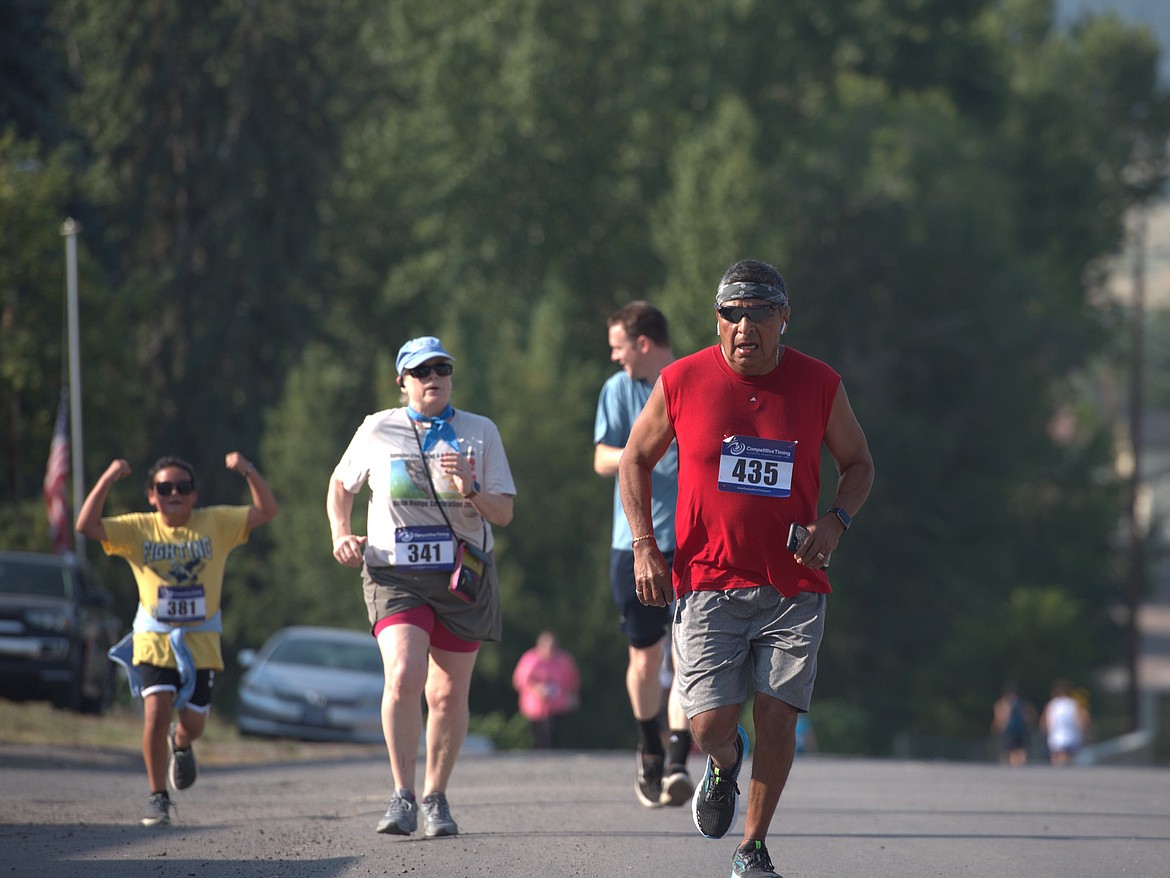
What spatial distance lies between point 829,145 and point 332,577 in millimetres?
16847

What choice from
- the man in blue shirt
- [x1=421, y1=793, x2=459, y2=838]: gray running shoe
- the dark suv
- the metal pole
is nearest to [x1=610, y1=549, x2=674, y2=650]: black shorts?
the man in blue shirt

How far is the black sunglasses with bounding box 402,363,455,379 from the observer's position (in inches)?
344

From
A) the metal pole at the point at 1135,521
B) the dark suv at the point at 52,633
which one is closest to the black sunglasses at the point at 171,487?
the dark suv at the point at 52,633

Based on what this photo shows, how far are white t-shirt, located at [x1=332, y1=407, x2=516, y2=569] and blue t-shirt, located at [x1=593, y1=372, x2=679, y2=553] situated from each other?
3.32 ft

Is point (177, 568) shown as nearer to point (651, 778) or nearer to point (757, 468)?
point (651, 778)

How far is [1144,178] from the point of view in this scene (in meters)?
60.0

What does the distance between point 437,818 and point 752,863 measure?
214 centimetres

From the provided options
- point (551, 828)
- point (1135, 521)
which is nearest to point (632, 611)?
point (551, 828)

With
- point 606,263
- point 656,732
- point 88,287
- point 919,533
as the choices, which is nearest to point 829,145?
point 606,263

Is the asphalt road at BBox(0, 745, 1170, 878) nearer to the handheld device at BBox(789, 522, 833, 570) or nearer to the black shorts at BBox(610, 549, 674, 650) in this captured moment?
the black shorts at BBox(610, 549, 674, 650)

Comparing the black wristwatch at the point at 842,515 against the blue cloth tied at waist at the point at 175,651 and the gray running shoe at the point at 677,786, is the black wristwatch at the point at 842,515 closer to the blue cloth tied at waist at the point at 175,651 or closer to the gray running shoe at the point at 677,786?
the gray running shoe at the point at 677,786

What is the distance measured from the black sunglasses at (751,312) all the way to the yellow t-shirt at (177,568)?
3.80 metres

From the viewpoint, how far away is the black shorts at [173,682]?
9.95m

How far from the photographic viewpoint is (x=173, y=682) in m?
9.98
